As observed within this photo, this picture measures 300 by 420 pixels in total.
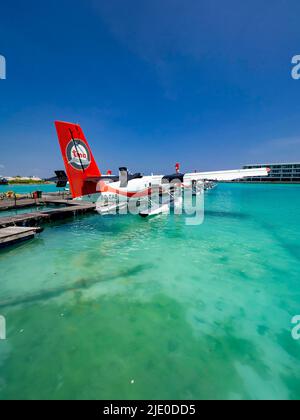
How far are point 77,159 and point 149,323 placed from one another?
41.6 feet

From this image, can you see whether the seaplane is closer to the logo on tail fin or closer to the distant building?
the logo on tail fin

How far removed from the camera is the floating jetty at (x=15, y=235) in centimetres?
1021

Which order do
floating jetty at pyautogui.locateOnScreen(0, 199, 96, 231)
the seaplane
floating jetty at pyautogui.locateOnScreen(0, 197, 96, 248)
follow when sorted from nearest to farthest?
1. floating jetty at pyautogui.locateOnScreen(0, 197, 96, 248)
2. the seaplane
3. floating jetty at pyautogui.locateOnScreen(0, 199, 96, 231)

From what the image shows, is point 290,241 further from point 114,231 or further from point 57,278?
point 57,278

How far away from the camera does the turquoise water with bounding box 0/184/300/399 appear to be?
3.33 meters

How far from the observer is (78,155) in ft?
46.0

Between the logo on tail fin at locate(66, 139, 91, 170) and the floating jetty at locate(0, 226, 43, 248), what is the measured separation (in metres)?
5.41

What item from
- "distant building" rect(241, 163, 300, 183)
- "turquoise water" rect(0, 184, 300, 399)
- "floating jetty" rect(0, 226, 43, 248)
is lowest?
"turquoise water" rect(0, 184, 300, 399)

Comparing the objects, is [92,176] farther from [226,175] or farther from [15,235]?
[226,175]

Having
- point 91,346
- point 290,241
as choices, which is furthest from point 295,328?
point 290,241

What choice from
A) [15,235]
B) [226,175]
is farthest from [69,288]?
[226,175]

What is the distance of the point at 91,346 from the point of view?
13.4 ft

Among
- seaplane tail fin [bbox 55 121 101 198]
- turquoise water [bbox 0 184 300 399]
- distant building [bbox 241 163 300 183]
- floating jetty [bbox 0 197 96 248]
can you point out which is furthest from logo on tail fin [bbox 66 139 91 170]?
distant building [bbox 241 163 300 183]
